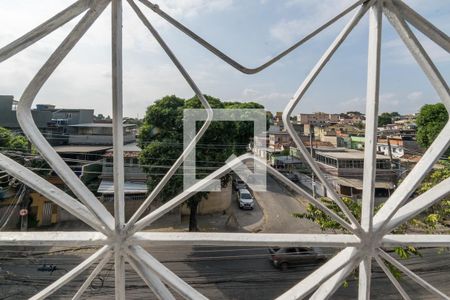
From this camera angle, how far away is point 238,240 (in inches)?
52.3

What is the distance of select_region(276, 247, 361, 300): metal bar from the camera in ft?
4.29

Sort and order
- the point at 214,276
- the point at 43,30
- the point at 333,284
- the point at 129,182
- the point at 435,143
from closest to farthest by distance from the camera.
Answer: the point at 43,30, the point at 333,284, the point at 435,143, the point at 214,276, the point at 129,182

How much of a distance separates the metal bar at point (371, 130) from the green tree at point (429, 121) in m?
15.4

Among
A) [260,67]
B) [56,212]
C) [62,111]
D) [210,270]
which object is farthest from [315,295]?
[62,111]

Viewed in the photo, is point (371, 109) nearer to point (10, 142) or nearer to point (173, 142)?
point (173, 142)

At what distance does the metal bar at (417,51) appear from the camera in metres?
1.37

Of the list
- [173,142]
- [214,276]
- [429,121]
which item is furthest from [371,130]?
[429,121]

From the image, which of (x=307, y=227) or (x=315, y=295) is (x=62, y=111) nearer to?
(x=307, y=227)

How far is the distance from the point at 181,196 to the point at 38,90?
810 mm

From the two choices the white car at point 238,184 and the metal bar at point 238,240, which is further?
the white car at point 238,184

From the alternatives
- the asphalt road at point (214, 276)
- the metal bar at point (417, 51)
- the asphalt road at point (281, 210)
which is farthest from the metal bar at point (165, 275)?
the asphalt road at point (281, 210)

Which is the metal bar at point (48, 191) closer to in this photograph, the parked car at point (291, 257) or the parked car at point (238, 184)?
the parked car at point (291, 257)

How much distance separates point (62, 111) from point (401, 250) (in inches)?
783

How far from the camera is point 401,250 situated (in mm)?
3717
